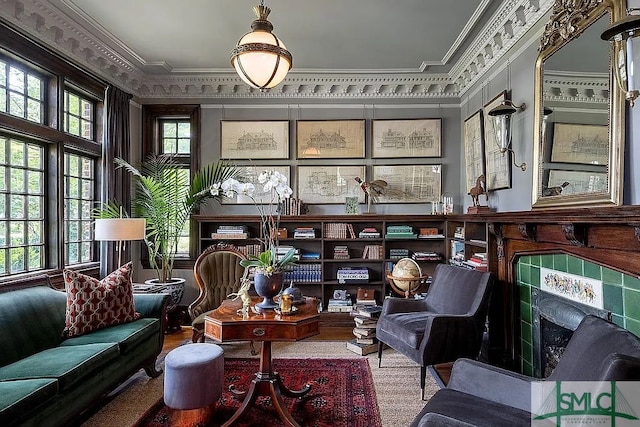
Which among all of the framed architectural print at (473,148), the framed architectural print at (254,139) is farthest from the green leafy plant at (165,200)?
the framed architectural print at (473,148)

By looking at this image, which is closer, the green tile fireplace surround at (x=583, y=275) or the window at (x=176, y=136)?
the green tile fireplace surround at (x=583, y=275)

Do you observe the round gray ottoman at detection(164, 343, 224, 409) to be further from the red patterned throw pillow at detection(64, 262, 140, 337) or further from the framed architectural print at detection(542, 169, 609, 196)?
the framed architectural print at detection(542, 169, 609, 196)

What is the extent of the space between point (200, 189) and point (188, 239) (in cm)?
79

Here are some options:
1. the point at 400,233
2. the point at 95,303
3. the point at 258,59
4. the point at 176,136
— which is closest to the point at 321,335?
the point at 400,233

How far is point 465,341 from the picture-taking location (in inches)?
122

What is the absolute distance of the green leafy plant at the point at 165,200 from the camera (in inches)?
181

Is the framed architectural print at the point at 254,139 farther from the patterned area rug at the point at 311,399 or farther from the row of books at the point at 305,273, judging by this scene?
the patterned area rug at the point at 311,399

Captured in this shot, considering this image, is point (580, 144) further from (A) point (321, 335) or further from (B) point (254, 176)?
(B) point (254, 176)

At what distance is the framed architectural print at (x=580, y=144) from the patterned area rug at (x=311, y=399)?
2.14m

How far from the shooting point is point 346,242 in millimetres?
5219

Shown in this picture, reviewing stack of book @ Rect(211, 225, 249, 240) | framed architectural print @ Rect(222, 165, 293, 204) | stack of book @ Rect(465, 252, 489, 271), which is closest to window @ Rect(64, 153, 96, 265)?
stack of book @ Rect(211, 225, 249, 240)

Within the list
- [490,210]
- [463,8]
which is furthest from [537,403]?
[463,8]

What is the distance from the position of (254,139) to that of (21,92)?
2.50m

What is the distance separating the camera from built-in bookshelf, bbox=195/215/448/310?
495 centimetres
